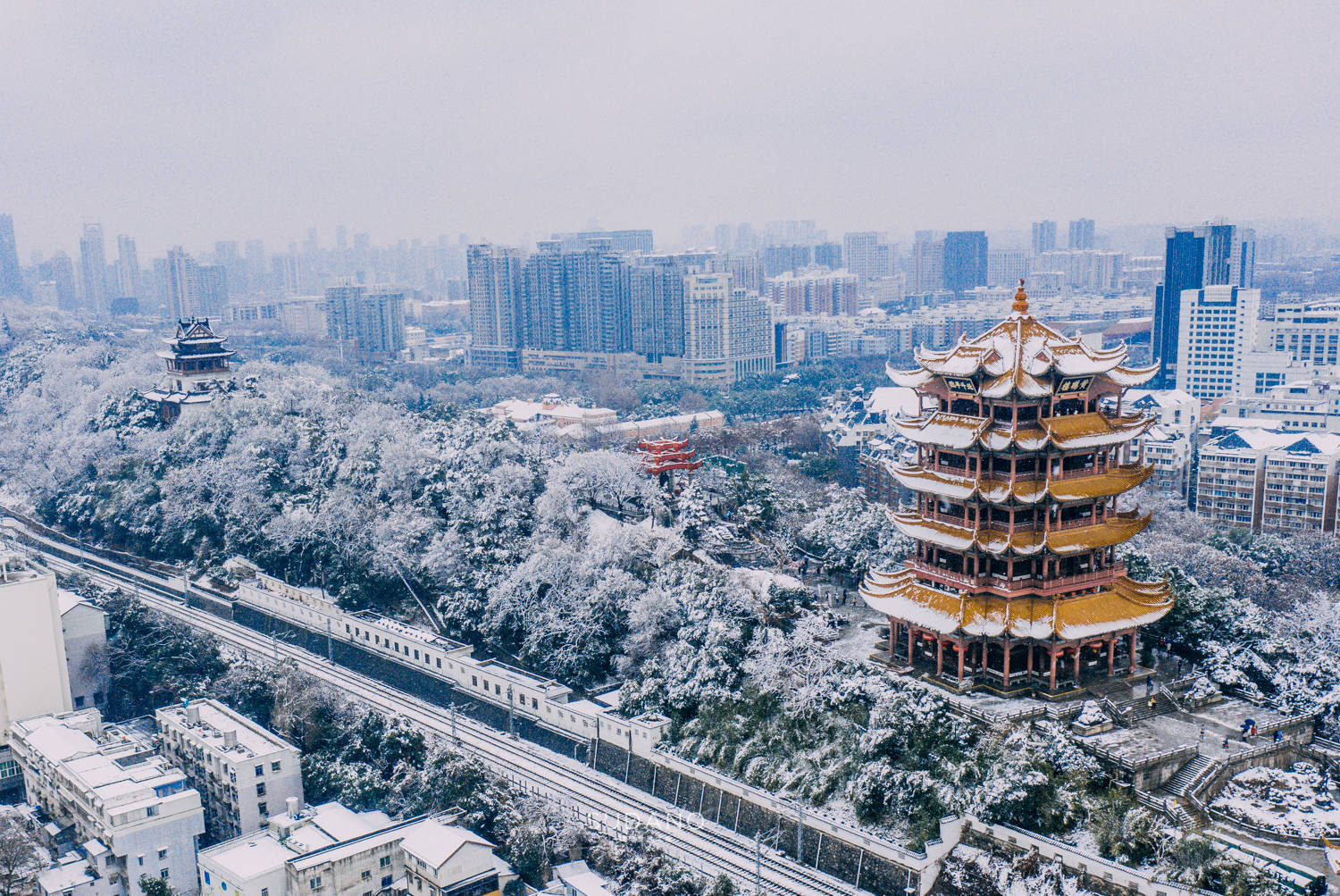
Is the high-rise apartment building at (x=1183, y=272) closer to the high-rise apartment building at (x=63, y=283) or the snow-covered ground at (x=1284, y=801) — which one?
the snow-covered ground at (x=1284, y=801)

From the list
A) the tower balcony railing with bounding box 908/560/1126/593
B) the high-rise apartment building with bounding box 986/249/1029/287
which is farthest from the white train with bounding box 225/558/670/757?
the high-rise apartment building with bounding box 986/249/1029/287

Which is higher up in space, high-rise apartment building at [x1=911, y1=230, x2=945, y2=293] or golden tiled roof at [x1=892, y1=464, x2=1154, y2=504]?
high-rise apartment building at [x1=911, y1=230, x2=945, y2=293]

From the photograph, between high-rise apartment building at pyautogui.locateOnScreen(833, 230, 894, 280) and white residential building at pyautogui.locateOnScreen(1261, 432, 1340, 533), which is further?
high-rise apartment building at pyautogui.locateOnScreen(833, 230, 894, 280)

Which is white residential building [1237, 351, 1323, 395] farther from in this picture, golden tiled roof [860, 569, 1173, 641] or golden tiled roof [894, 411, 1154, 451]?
golden tiled roof [860, 569, 1173, 641]

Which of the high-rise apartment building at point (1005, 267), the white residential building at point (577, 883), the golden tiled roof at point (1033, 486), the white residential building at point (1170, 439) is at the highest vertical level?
the high-rise apartment building at point (1005, 267)

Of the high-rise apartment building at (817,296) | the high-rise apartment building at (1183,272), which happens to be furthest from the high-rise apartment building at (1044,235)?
the high-rise apartment building at (1183,272)

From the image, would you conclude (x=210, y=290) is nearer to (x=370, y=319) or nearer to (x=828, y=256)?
(x=370, y=319)
